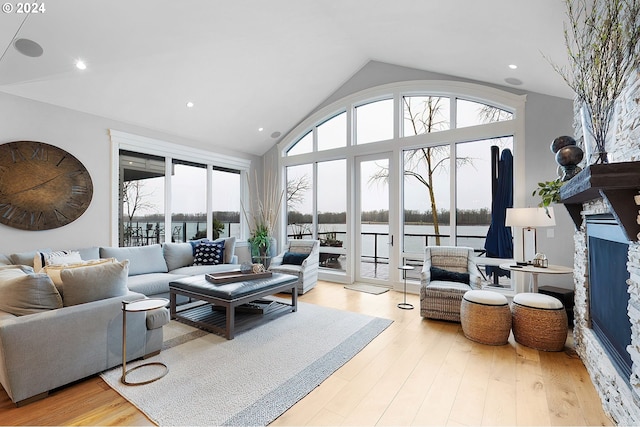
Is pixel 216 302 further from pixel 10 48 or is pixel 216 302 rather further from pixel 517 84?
pixel 517 84

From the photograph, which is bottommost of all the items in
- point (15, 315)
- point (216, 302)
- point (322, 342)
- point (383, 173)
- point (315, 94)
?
point (322, 342)

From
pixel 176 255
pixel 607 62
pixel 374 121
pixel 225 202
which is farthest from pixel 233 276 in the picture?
pixel 374 121

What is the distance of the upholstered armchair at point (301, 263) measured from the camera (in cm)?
500

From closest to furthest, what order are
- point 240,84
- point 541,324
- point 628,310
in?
point 628,310
point 541,324
point 240,84

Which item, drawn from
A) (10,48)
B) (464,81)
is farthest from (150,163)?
(464,81)

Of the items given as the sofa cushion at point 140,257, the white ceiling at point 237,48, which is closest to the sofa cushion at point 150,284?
the sofa cushion at point 140,257

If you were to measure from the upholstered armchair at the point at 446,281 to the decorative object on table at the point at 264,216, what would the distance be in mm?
3353

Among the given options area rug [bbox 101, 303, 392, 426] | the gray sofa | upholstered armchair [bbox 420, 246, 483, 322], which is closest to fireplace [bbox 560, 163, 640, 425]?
upholstered armchair [bbox 420, 246, 483, 322]

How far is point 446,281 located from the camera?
4.00 meters

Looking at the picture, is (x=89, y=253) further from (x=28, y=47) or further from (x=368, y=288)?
(x=368, y=288)

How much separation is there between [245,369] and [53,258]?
107 inches

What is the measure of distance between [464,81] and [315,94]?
272cm

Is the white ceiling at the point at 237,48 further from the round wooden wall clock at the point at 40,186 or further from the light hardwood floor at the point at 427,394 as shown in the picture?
the light hardwood floor at the point at 427,394

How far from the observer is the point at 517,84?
13.7ft
